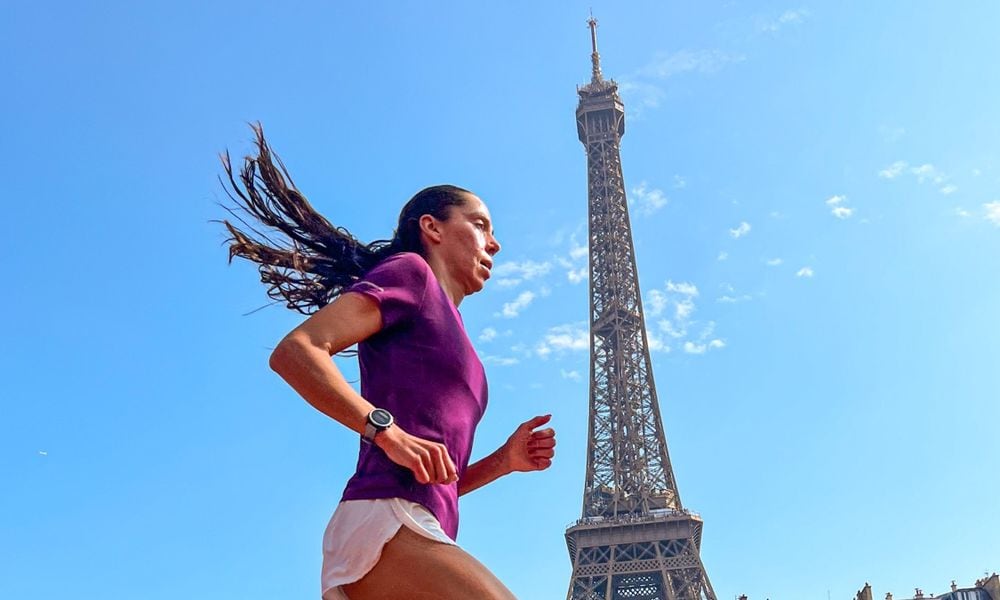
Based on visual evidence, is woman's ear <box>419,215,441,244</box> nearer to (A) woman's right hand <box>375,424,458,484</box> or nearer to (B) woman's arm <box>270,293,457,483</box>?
(B) woman's arm <box>270,293,457,483</box>

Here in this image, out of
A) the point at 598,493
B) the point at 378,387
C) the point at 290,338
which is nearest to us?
the point at 290,338

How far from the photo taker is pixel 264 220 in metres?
3.84

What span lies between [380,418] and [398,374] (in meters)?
0.36

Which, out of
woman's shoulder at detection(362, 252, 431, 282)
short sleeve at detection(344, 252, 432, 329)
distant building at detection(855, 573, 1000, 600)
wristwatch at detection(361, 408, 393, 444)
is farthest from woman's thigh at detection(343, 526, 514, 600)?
distant building at detection(855, 573, 1000, 600)

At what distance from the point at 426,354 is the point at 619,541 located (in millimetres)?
55758

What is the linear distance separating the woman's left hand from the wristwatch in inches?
47.1

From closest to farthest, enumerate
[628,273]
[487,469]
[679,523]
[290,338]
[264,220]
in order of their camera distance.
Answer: [290,338] < [264,220] < [487,469] < [679,523] < [628,273]

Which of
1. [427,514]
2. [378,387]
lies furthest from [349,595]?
[378,387]

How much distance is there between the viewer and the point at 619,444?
2512 inches

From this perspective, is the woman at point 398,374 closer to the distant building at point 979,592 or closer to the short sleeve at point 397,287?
the short sleeve at point 397,287

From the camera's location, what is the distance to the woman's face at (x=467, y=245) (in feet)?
12.6

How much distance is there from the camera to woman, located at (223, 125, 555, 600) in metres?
2.98

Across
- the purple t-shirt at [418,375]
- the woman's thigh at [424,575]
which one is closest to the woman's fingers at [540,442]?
the purple t-shirt at [418,375]

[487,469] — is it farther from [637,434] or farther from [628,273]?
[628,273]
